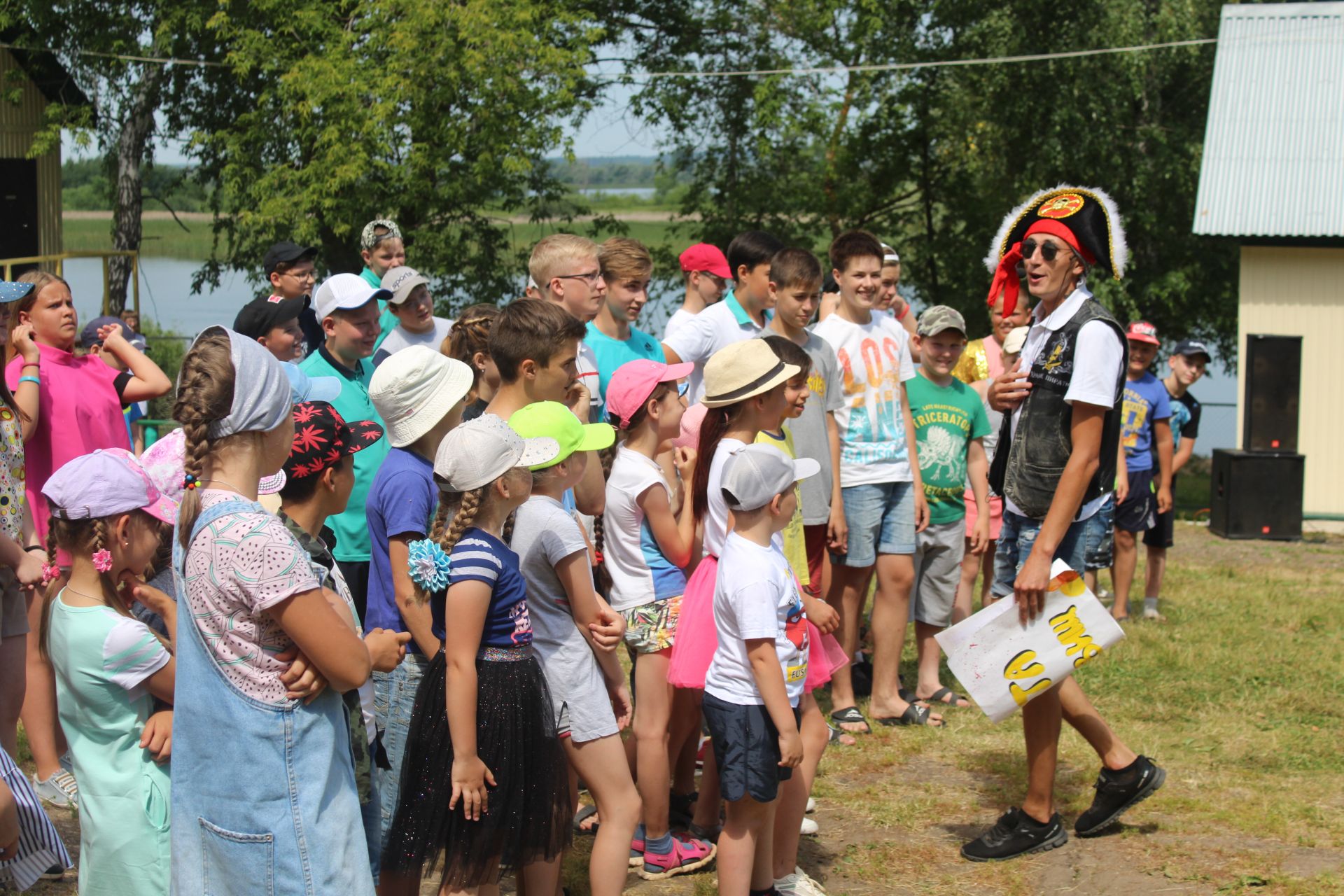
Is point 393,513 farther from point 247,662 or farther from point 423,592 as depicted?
point 247,662

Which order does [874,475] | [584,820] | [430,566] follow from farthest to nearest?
1. [874,475]
2. [584,820]
3. [430,566]

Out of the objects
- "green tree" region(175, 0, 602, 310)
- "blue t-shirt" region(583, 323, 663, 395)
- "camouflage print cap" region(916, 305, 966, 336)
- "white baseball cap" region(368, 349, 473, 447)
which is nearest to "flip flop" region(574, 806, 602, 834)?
"blue t-shirt" region(583, 323, 663, 395)

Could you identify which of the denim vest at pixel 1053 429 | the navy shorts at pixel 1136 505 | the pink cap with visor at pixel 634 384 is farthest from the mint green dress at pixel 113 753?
the navy shorts at pixel 1136 505

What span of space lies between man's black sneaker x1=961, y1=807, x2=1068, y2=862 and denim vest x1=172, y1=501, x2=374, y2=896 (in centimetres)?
266

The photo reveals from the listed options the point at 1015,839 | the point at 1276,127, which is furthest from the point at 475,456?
the point at 1276,127

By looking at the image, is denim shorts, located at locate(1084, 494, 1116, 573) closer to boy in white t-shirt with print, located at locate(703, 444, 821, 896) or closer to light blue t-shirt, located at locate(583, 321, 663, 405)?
boy in white t-shirt with print, located at locate(703, 444, 821, 896)

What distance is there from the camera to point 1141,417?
7.96 m

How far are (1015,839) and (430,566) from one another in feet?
8.47

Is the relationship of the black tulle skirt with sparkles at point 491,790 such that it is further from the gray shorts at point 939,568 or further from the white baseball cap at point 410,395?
the gray shorts at point 939,568

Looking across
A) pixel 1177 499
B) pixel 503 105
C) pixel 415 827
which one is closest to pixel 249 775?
pixel 415 827

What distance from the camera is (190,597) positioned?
2.51m

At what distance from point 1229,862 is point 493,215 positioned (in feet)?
48.1

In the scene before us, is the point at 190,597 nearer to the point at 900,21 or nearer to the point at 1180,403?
the point at 1180,403

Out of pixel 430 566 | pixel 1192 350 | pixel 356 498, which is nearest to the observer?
pixel 430 566
